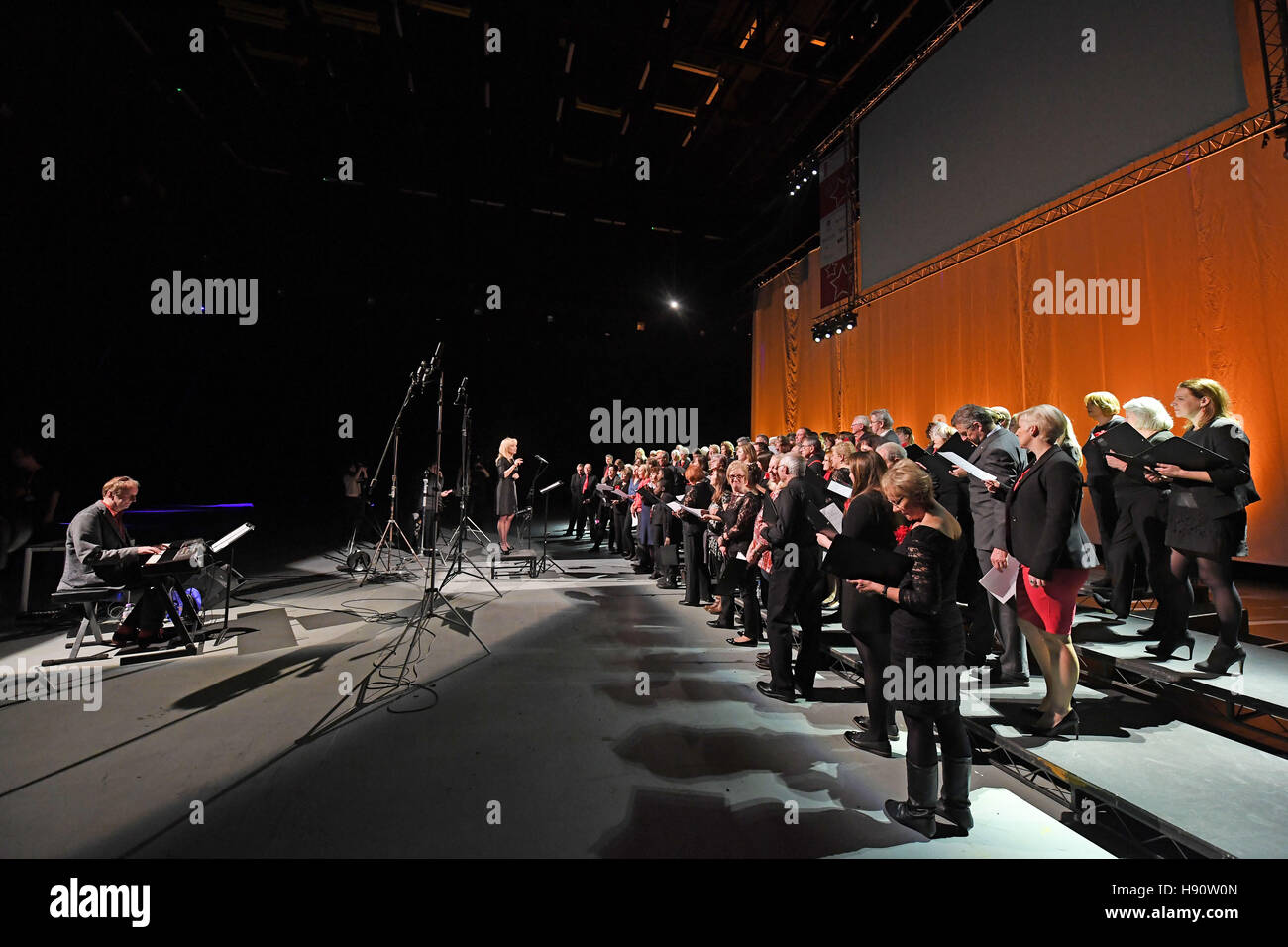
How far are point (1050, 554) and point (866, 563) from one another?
1132 mm

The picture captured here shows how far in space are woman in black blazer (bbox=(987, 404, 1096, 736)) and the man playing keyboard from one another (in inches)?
227

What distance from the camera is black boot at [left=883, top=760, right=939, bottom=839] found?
1901 mm

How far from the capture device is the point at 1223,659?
2.81m

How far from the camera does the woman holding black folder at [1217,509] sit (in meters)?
2.82

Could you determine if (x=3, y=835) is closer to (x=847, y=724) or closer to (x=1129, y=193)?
(x=847, y=724)

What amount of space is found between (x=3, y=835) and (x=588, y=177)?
417 inches

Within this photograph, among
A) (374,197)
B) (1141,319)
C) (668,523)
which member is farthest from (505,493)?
(1141,319)

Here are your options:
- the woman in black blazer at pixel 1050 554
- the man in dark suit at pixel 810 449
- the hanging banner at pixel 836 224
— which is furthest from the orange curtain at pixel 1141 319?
the woman in black blazer at pixel 1050 554

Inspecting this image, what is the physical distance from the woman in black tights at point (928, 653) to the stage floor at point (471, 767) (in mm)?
140

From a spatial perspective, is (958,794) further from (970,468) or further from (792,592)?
(970,468)

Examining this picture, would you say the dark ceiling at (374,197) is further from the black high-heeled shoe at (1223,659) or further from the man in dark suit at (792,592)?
the black high-heeled shoe at (1223,659)

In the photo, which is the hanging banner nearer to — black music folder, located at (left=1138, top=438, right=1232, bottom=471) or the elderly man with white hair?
the elderly man with white hair

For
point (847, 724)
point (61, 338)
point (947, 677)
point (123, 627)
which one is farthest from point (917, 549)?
point (61, 338)
